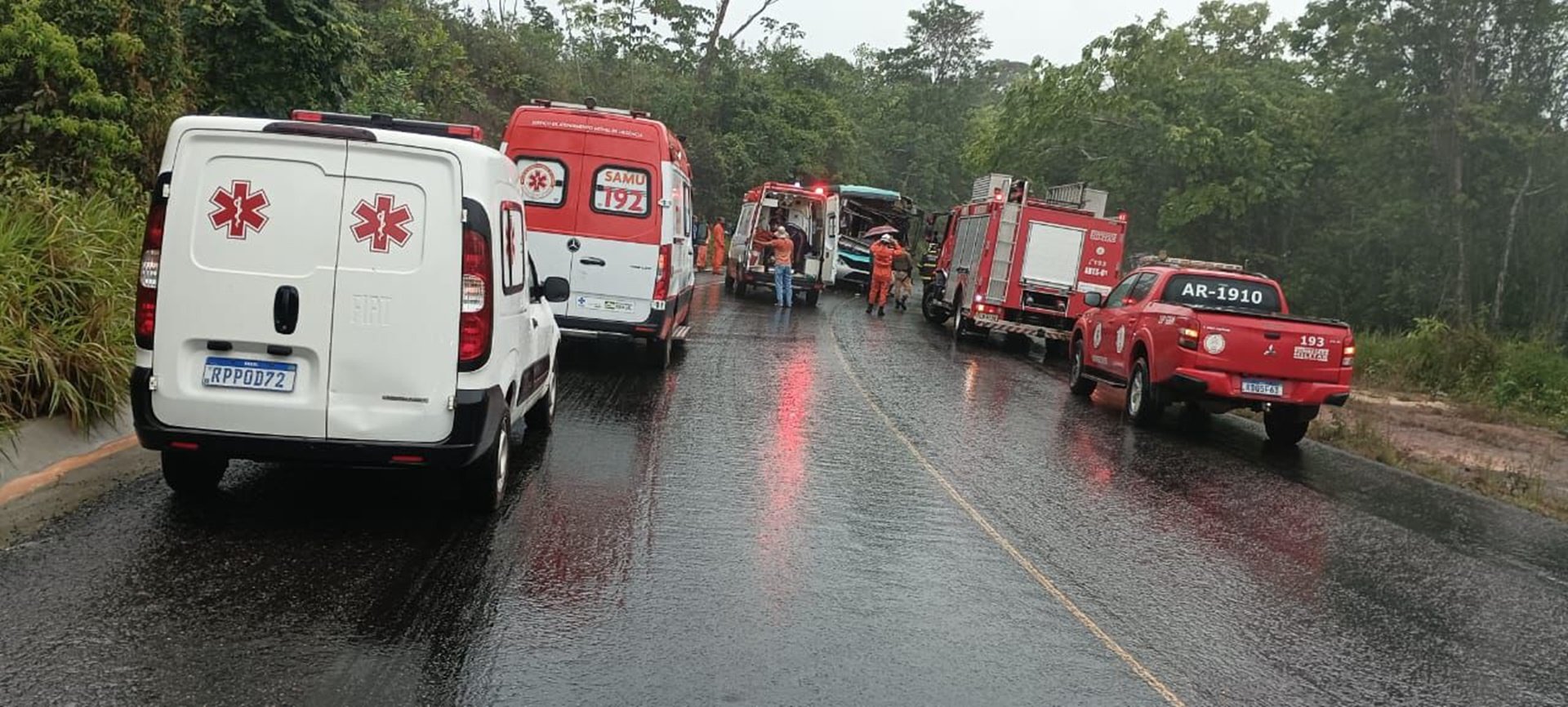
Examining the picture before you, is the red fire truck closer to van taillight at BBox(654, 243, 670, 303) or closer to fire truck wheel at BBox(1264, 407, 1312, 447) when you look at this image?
fire truck wheel at BBox(1264, 407, 1312, 447)

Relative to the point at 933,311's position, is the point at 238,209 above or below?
above

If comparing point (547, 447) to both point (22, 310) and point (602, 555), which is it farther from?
point (22, 310)

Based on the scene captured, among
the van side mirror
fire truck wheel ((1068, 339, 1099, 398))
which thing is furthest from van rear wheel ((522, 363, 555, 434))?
fire truck wheel ((1068, 339, 1099, 398))

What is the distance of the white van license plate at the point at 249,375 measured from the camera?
5.85 meters

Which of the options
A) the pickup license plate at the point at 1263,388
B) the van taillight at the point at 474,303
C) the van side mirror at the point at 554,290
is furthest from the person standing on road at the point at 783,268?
the van taillight at the point at 474,303

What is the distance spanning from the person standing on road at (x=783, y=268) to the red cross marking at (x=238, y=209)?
19570mm

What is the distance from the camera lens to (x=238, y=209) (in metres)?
5.81

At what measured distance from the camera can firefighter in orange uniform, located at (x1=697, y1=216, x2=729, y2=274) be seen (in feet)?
126

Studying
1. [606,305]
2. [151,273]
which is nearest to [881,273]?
[606,305]

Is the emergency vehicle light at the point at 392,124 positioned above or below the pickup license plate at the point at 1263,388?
above

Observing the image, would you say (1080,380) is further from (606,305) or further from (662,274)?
(606,305)

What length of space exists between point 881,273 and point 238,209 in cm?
2044

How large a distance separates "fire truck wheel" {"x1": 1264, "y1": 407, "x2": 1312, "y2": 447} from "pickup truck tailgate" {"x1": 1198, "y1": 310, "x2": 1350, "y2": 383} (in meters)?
0.63

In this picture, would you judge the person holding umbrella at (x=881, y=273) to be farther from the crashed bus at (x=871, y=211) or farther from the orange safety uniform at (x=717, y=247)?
the orange safety uniform at (x=717, y=247)
